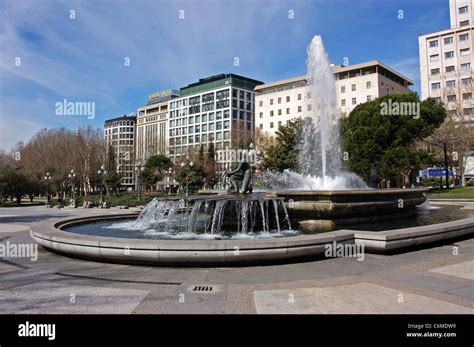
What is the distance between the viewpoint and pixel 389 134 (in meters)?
38.8

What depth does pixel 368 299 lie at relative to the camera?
5.07 metres

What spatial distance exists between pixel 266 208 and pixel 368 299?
6.56 meters

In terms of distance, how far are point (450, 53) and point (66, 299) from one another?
3254 inches

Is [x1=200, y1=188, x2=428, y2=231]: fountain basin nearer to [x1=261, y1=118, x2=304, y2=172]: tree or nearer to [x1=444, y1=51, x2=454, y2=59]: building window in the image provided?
[x1=261, y1=118, x2=304, y2=172]: tree

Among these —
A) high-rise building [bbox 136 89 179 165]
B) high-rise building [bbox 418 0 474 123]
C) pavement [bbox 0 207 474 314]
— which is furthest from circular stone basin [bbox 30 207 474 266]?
high-rise building [bbox 136 89 179 165]

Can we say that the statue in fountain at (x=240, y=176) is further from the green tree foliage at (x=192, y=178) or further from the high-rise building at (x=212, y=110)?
the high-rise building at (x=212, y=110)

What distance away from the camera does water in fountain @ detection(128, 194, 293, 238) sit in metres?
11.1

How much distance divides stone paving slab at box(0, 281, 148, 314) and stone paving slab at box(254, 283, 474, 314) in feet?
6.61

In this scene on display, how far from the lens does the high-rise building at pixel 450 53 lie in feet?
217

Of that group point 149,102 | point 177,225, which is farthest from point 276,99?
point 177,225

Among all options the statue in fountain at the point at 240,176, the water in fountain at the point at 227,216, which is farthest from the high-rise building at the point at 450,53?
the water in fountain at the point at 227,216

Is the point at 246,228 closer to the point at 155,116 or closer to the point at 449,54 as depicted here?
the point at 449,54

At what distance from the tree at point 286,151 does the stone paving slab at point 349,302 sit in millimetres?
36998
